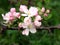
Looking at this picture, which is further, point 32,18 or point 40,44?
point 40,44

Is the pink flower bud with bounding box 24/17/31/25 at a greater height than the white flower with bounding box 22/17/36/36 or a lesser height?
greater

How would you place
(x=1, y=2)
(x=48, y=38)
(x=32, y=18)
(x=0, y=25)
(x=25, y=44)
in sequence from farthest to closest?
(x=1, y=2) → (x=48, y=38) → (x=25, y=44) → (x=0, y=25) → (x=32, y=18)

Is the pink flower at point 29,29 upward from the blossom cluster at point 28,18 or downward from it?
downward

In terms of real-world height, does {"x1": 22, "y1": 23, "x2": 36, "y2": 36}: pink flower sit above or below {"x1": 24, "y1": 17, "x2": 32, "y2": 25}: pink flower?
below

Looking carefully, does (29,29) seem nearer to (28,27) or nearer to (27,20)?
(28,27)

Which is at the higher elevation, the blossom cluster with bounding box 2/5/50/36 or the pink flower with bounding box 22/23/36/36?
the blossom cluster with bounding box 2/5/50/36

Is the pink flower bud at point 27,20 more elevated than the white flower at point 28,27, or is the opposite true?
the pink flower bud at point 27,20

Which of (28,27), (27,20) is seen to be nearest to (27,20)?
(27,20)

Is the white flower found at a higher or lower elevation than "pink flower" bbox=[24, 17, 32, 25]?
lower

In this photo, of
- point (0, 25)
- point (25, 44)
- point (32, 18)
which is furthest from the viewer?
point (25, 44)

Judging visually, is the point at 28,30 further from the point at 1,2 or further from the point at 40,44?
the point at 1,2

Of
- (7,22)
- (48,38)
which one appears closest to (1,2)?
(48,38)
